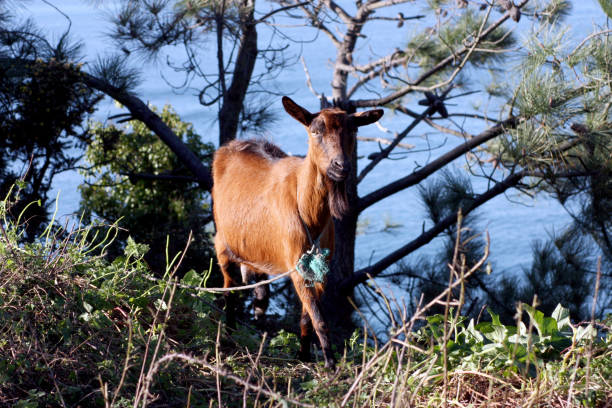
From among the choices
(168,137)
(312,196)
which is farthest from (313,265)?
(168,137)

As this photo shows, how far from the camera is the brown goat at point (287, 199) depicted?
9.45 feet

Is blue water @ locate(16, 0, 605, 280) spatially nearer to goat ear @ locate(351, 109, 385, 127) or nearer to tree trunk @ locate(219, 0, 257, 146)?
tree trunk @ locate(219, 0, 257, 146)

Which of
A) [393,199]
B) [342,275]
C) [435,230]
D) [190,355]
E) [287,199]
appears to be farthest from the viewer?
[393,199]

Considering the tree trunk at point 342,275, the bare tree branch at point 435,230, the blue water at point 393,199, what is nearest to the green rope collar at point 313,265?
the bare tree branch at point 435,230

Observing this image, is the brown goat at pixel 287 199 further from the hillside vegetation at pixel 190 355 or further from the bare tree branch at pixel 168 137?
the bare tree branch at pixel 168 137

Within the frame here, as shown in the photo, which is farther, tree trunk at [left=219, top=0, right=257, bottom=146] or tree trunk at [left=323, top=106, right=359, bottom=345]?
tree trunk at [left=219, top=0, right=257, bottom=146]

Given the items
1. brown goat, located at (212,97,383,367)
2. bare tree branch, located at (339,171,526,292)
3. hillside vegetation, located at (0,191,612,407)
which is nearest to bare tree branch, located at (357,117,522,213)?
bare tree branch, located at (339,171,526,292)

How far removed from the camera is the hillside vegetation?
7.60ft

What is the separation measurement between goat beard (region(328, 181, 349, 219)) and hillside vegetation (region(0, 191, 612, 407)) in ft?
1.61

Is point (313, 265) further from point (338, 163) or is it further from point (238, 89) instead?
point (238, 89)

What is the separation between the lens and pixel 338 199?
2.93 meters

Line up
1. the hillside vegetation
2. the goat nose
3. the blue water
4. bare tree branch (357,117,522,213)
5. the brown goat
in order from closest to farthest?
the hillside vegetation, the goat nose, the brown goat, bare tree branch (357,117,522,213), the blue water

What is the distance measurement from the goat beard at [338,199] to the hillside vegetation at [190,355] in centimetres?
49

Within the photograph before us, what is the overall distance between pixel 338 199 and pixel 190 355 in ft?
2.89
